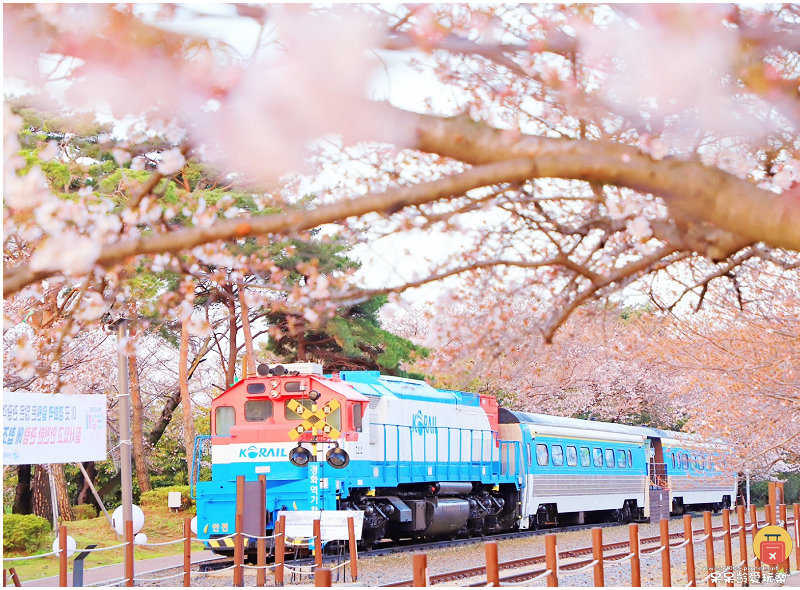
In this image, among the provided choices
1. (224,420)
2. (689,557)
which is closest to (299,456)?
(224,420)

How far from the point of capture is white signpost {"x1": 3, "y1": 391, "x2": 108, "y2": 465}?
481 inches

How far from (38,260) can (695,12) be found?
4094 mm

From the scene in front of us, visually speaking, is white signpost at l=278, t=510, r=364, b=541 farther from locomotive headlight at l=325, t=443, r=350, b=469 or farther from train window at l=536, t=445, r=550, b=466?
train window at l=536, t=445, r=550, b=466

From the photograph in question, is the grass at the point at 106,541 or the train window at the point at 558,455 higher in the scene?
the train window at the point at 558,455

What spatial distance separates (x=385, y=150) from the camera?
7680mm

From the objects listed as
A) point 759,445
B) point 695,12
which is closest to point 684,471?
point 759,445

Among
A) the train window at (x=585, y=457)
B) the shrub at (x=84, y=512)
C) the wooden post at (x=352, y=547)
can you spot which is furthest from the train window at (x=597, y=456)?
the shrub at (x=84, y=512)

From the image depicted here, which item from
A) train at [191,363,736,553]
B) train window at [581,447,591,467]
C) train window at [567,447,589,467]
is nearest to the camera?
train at [191,363,736,553]

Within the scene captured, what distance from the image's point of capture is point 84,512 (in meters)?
29.4

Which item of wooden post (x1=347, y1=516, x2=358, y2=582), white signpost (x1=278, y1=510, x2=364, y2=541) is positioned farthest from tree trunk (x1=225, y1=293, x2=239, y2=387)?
wooden post (x1=347, y1=516, x2=358, y2=582)

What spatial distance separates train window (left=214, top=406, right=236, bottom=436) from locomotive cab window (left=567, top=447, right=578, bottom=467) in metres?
10.4

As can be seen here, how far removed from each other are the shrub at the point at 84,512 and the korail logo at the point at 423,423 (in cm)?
1467

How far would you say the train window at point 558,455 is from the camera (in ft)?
76.0

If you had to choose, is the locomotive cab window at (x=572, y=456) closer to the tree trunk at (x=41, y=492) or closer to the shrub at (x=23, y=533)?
the shrub at (x=23, y=533)
